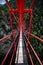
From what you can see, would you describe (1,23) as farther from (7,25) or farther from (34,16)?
(34,16)

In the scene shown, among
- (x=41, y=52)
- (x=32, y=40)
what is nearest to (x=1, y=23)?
(x=32, y=40)

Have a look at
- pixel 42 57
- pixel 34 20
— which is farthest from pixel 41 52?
pixel 34 20

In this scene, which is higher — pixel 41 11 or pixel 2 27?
pixel 41 11

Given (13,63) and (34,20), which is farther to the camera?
(34,20)

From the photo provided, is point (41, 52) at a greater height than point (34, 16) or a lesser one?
lesser

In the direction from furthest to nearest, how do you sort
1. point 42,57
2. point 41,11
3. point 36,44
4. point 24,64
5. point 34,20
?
point 41,11, point 34,20, point 36,44, point 42,57, point 24,64

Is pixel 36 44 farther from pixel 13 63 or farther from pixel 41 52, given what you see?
pixel 13 63

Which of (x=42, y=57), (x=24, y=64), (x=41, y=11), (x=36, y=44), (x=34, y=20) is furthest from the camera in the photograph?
(x=41, y=11)

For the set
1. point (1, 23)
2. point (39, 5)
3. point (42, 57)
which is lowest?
point (42, 57)

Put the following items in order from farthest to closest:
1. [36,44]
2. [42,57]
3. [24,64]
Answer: [36,44], [42,57], [24,64]
